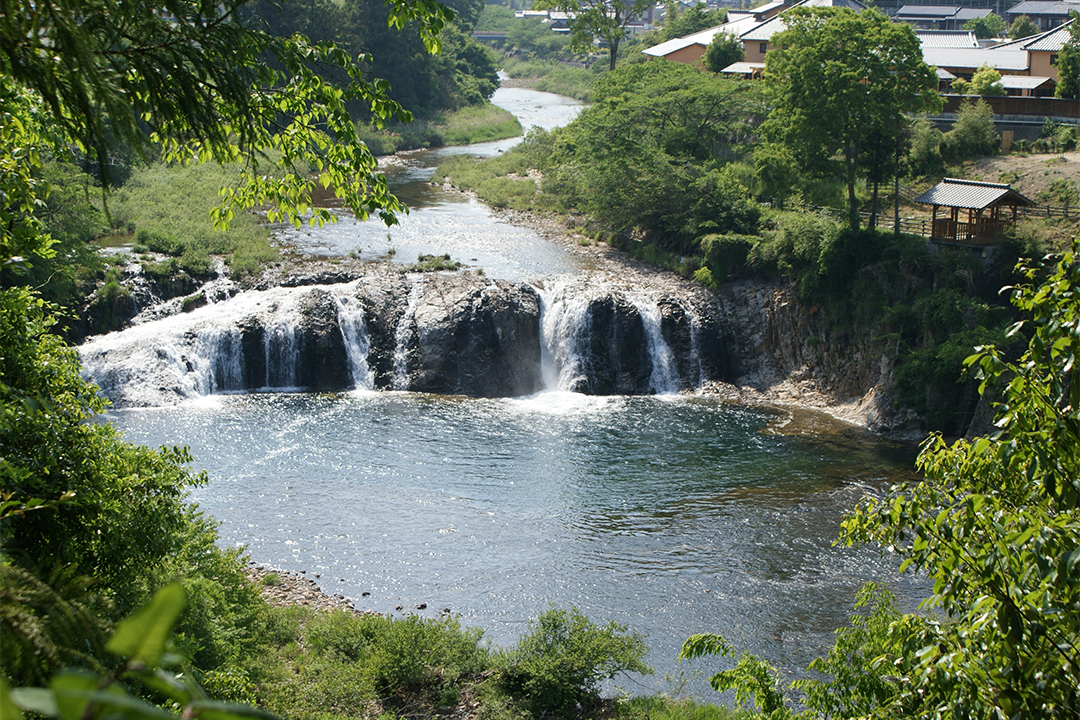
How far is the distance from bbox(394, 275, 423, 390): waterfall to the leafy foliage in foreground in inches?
923

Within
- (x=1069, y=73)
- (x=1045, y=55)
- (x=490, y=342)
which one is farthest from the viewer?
(x=1045, y=55)

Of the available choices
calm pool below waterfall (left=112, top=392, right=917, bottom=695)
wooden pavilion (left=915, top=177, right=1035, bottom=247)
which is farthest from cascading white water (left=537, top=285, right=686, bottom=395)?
wooden pavilion (left=915, top=177, right=1035, bottom=247)

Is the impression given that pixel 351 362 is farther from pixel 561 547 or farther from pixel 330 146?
pixel 330 146

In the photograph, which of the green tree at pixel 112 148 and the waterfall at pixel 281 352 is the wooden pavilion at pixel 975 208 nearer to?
the waterfall at pixel 281 352

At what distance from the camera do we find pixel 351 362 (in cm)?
2911

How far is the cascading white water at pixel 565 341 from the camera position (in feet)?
97.9

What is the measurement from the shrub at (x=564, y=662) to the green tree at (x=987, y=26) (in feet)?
243

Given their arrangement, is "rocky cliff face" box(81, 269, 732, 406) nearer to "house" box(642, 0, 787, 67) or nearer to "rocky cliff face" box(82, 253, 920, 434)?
"rocky cliff face" box(82, 253, 920, 434)

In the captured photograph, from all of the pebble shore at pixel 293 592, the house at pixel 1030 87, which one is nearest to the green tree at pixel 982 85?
the house at pixel 1030 87

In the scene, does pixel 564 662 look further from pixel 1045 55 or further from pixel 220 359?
pixel 1045 55

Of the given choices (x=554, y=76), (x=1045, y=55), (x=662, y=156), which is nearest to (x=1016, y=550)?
(x=662, y=156)

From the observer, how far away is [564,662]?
13.4 m

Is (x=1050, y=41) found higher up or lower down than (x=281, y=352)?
higher up

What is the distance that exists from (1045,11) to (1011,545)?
91.6 m
